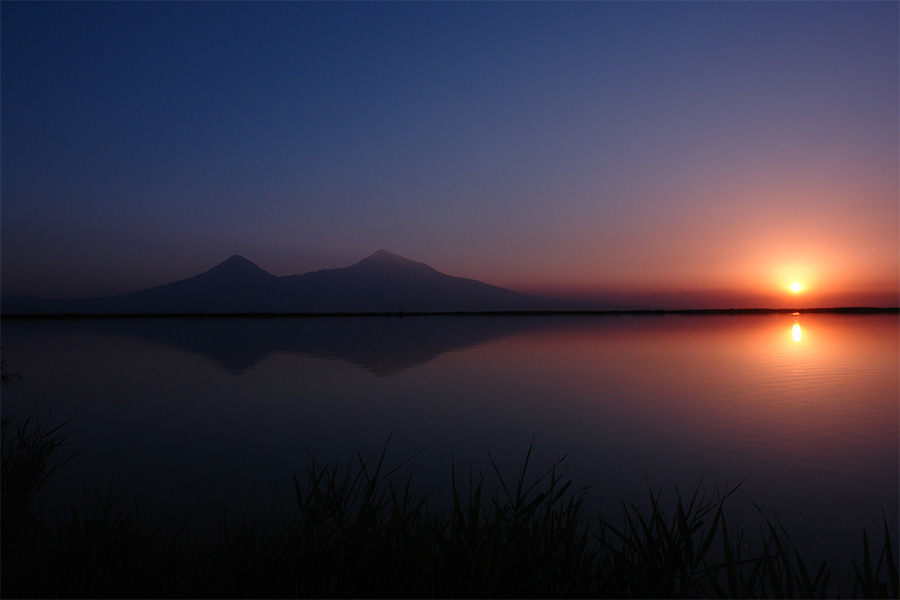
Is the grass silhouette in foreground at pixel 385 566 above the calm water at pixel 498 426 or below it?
above

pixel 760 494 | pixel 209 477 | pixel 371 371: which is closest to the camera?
pixel 760 494

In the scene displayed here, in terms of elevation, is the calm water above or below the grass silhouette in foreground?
below

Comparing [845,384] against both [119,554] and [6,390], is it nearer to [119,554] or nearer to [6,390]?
[119,554]

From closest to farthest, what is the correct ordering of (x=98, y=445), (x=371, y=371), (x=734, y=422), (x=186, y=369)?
(x=98, y=445) < (x=734, y=422) < (x=371, y=371) < (x=186, y=369)

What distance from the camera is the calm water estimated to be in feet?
26.1

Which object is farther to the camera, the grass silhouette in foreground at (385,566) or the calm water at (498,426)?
the calm water at (498,426)

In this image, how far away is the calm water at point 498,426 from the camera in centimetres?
796

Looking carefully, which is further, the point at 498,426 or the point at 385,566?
the point at 498,426

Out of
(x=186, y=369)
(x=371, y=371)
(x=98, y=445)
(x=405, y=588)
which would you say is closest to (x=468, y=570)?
(x=405, y=588)

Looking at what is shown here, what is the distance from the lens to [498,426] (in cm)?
1209

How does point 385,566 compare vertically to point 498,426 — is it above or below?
above

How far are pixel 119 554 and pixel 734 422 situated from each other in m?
12.3

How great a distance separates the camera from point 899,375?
64.3 feet

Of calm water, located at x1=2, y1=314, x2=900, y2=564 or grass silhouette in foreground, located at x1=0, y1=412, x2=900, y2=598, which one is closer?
grass silhouette in foreground, located at x1=0, y1=412, x2=900, y2=598
